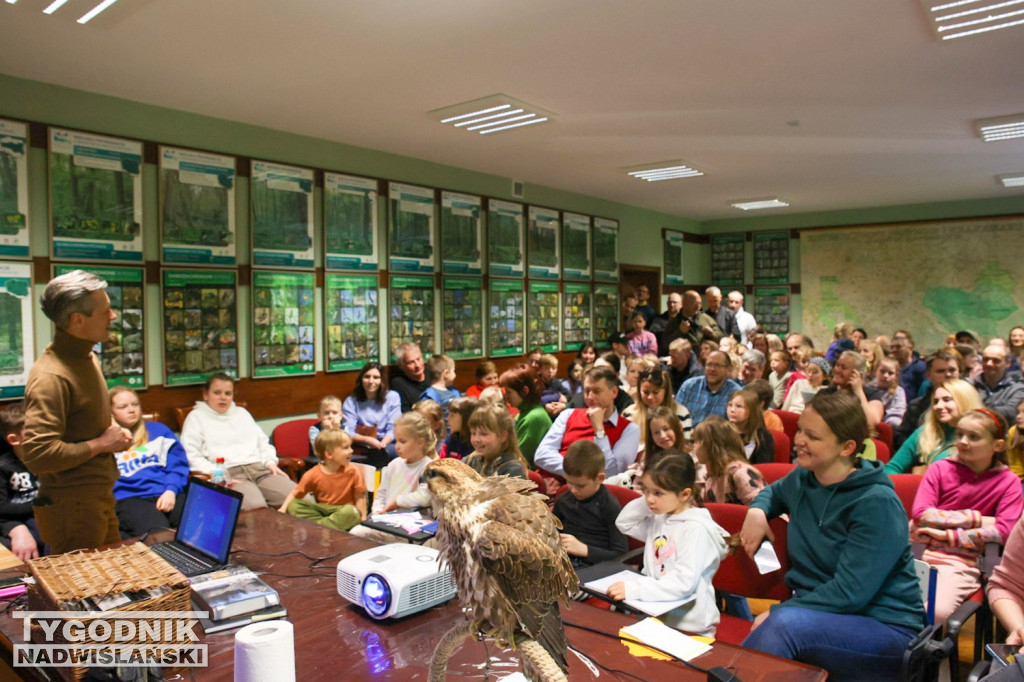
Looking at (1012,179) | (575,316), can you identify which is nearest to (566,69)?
(575,316)

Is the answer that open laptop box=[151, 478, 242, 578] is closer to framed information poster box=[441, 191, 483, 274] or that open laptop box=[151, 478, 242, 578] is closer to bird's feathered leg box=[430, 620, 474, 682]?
bird's feathered leg box=[430, 620, 474, 682]

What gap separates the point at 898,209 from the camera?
395 inches

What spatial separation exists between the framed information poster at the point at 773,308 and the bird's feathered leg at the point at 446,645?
35.8 feet

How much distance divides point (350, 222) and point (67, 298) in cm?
377

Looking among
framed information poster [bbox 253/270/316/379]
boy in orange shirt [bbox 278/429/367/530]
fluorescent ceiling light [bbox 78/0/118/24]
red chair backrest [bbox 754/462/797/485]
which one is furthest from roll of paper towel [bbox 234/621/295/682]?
framed information poster [bbox 253/270/316/379]

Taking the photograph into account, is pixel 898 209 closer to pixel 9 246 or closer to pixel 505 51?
pixel 505 51

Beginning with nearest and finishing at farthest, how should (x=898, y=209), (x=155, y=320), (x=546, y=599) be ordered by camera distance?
1. (x=546, y=599)
2. (x=155, y=320)
3. (x=898, y=209)

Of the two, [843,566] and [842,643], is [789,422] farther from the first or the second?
[842,643]

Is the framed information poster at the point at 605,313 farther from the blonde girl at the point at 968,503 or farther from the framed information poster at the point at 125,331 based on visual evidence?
the blonde girl at the point at 968,503

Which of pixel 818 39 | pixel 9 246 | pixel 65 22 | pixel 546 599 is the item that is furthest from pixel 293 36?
pixel 546 599

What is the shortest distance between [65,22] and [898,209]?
10492 mm

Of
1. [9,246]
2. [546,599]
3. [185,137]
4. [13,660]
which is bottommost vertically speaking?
[13,660]

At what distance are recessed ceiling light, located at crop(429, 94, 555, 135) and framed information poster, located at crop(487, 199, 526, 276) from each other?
73.0 inches

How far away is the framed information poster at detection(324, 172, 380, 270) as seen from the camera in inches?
226
